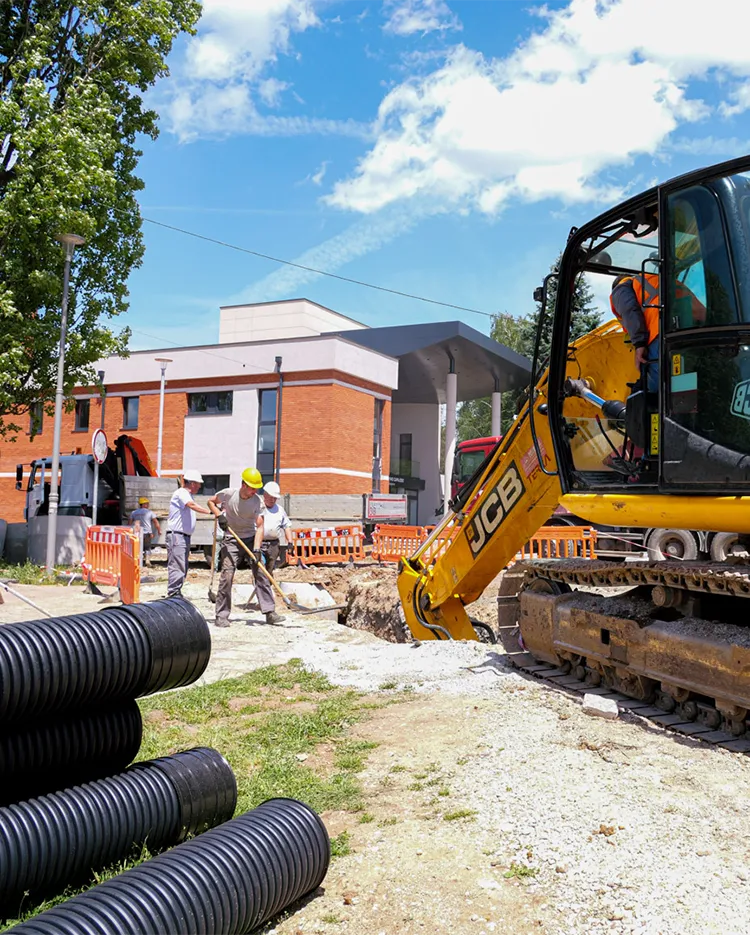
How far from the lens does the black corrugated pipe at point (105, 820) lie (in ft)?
10.6

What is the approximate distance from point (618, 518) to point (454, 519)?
2.53 m

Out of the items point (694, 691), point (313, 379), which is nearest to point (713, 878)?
point (694, 691)

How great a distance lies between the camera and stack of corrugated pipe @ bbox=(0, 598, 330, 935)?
2959 millimetres

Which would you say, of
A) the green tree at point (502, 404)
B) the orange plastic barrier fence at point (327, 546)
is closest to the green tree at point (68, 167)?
the orange plastic barrier fence at point (327, 546)

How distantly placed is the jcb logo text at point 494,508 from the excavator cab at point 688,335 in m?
1.09

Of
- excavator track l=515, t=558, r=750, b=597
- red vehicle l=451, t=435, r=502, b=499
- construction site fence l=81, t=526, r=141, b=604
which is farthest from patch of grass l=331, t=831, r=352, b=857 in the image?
red vehicle l=451, t=435, r=502, b=499

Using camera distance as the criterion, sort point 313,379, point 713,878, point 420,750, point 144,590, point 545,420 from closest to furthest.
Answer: point 713,878
point 420,750
point 545,420
point 144,590
point 313,379

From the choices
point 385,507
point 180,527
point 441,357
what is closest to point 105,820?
point 180,527

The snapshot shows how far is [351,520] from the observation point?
2381 centimetres

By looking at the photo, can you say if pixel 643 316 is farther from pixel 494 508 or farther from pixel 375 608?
pixel 375 608

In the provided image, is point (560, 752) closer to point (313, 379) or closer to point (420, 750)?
point (420, 750)

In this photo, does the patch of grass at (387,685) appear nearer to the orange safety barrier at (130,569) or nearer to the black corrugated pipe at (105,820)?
the black corrugated pipe at (105,820)

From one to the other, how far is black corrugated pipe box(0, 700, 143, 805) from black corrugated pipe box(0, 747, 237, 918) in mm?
147

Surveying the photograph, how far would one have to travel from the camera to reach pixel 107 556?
1368 centimetres
